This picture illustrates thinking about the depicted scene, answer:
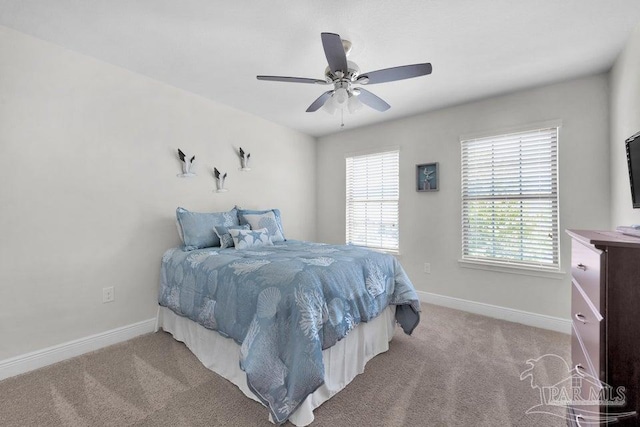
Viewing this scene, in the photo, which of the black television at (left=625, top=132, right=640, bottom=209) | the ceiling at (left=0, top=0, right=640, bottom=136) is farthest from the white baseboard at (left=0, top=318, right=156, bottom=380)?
the black television at (left=625, top=132, right=640, bottom=209)

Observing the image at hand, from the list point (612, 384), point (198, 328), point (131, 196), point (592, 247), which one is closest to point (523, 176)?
point (592, 247)

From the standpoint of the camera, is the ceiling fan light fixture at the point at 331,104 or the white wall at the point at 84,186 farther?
the ceiling fan light fixture at the point at 331,104

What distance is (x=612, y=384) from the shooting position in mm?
1033

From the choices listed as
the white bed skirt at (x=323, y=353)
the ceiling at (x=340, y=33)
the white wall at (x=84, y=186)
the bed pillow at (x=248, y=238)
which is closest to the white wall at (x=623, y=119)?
the ceiling at (x=340, y=33)

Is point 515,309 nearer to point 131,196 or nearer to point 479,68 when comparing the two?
point 479,68

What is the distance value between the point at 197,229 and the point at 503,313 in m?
3.37

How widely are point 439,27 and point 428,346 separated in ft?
8.26

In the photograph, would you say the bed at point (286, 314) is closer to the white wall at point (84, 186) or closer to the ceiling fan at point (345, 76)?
the white wall at point (84, 186)

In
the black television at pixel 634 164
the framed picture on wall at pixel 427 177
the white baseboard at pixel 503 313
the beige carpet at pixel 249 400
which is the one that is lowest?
the beige carpet at pixel 249 400

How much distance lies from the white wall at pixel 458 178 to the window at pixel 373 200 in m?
0.14

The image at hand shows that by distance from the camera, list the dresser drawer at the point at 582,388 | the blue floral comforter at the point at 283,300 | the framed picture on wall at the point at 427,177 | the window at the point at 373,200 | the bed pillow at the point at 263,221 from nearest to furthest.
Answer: the dresser drawer at the point at 582,388 → the blue floral comforter at the point at 283,300 → the bed pillow at the point at 263,221 → the framed picture on wall at the point at 427,177 → the window at the point at 373,200

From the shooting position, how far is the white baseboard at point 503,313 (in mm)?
2717

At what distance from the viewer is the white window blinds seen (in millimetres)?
2802

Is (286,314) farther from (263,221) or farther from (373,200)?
(373,200)
